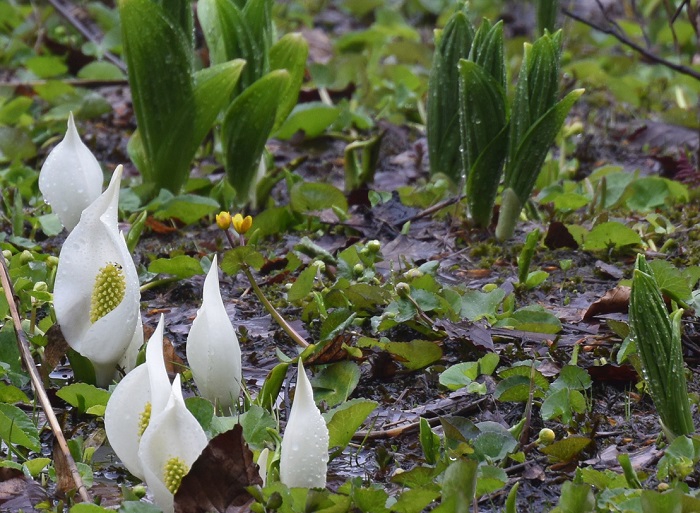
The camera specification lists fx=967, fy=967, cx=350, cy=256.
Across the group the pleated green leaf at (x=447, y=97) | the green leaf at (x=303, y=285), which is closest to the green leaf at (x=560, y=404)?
the green leaf at (x=303, y=285)

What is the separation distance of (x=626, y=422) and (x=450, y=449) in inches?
14.5

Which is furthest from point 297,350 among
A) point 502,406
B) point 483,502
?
point 483,502

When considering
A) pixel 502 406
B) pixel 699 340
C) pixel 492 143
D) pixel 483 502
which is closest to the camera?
pixel 483 502

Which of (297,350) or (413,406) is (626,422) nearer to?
(413,406)

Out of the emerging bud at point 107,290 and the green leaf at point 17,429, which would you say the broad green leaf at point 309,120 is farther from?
the green leaf at point 17,429

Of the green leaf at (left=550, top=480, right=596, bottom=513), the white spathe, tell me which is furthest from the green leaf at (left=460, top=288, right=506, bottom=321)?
the white spathe

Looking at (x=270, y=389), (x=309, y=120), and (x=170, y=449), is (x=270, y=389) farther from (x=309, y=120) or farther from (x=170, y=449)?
(x=309, y=120)

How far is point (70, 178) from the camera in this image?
2.08 meters

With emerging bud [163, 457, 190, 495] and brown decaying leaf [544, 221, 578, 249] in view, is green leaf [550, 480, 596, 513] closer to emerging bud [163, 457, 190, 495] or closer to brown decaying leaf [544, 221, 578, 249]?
emerging bud [163, 457, 190, 495]

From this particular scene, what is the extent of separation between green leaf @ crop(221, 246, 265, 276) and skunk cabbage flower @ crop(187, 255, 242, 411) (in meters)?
0.33

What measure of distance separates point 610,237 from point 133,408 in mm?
1436

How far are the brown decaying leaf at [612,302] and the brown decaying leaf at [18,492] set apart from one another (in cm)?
117

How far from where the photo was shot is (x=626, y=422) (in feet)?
5.71

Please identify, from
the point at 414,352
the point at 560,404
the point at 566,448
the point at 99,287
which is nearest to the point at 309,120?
the point at 414,352
